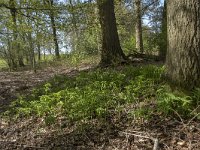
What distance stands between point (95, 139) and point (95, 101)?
0.96 metres

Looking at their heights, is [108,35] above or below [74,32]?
below

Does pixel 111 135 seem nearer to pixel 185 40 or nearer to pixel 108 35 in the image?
pixel 185 40

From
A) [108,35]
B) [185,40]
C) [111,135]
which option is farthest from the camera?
[108,35]

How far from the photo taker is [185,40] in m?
4.30

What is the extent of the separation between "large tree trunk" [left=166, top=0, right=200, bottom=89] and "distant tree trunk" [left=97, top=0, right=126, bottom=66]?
4200mm

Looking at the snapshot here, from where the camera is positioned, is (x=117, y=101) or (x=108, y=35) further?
(x=108, y=35)


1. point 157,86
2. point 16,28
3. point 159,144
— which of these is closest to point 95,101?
point 157,86

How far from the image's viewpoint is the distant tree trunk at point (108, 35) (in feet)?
28.3

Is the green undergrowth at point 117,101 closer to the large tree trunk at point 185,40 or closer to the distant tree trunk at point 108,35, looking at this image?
the large tree trunk at point 185,40

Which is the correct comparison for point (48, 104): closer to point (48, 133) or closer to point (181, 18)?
point (48, 133)

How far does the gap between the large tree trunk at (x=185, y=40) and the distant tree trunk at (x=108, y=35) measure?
4.20m

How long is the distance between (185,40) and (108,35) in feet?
14.9

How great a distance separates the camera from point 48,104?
5320mm

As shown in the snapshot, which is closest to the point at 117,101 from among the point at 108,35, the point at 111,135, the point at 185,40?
the point at 111,135
